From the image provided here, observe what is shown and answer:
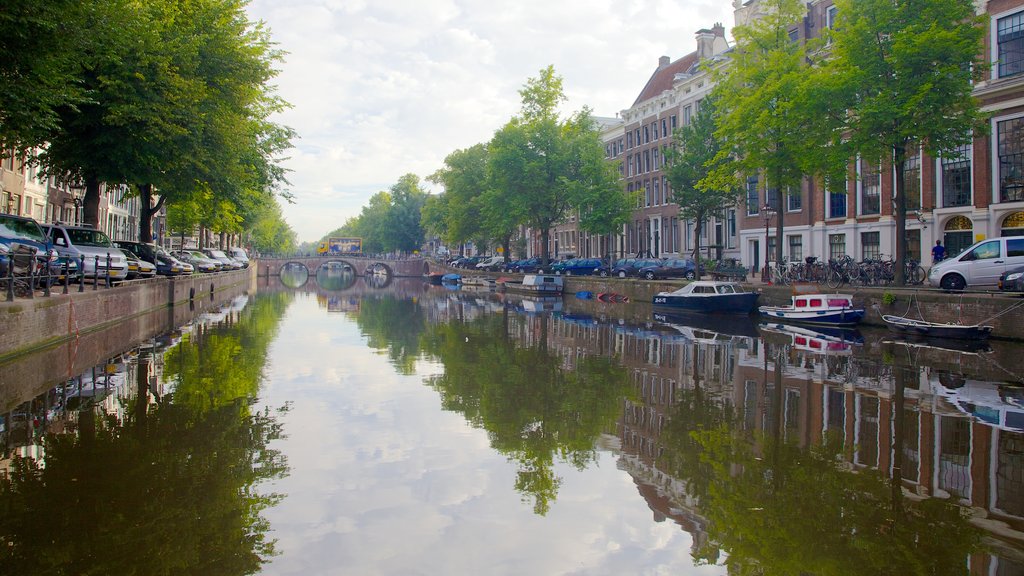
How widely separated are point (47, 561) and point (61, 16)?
39.7 ft

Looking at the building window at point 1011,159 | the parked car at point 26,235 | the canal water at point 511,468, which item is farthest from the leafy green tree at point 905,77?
the parked car at point 26,235

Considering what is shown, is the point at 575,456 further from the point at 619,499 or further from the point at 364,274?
the point at 364,274

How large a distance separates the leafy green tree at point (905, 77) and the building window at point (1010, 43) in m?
6.58

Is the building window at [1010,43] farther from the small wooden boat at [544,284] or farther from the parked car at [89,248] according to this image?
the parked car at [89,248]

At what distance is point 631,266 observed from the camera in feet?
169

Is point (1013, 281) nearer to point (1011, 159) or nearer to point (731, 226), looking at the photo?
point (1011, 159)

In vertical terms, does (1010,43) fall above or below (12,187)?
above

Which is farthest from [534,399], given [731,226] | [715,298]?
[731,226]

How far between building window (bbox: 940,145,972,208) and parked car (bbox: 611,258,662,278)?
1777 cm

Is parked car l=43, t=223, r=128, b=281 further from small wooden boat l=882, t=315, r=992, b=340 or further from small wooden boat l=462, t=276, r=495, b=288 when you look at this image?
small wooden boat l=462, t=276, r=495, b=288

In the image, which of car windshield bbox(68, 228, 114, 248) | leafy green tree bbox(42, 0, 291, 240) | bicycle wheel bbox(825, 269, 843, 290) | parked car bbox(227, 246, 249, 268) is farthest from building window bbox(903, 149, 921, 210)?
parked car bbox(227, 246, 249, 268)

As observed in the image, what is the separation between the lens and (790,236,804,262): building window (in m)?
44.3

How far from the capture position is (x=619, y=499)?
25.5 ft

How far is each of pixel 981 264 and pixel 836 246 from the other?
18164 millimetres
